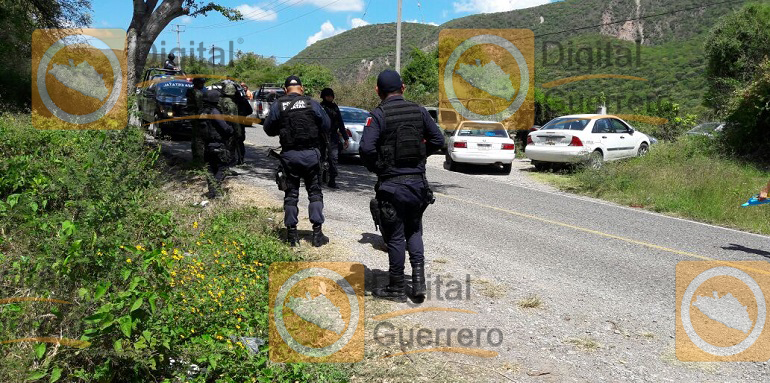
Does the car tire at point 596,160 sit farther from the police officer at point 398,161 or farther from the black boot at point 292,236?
the police officer at point 398,161

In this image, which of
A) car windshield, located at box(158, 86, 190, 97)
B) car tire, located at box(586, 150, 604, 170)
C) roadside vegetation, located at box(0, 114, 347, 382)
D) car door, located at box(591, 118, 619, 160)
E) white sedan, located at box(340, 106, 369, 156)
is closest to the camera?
roadside vegetation, located at box(0, 114, 347, 382)

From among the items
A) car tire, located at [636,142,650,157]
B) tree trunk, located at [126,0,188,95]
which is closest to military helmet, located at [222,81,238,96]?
tree trunk, located at [126,0,188,95]

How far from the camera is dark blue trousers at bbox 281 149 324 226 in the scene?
679 centimetres

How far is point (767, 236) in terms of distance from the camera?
954 centimetres

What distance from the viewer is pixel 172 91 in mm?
17891

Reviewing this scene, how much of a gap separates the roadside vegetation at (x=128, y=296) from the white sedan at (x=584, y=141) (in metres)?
11.3

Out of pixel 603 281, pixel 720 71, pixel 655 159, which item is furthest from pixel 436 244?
pixel 720 71

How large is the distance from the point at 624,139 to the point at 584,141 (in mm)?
1656

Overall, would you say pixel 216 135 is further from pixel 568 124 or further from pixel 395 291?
pixel 568 124

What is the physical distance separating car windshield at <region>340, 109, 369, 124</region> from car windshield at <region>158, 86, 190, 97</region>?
4788 millimetres

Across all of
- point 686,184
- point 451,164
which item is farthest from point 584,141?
point 451,164

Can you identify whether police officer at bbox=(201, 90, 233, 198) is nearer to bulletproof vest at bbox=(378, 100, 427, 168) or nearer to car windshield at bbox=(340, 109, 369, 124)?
bulletproof vest at bbox=(378, 100, 427, 168)

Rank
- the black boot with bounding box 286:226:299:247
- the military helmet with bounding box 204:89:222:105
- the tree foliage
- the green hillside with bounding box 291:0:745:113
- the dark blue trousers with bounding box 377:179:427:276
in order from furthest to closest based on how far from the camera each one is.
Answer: the green hillside with bounding box 291:0:745:113
the tree foliage
the military helmet with bounding box 204:89:222:105
the black boot with bounding box 286:226:299:247
the dark blue trousers with bounding box 377:179:427:276

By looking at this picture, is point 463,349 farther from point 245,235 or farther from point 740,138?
point 740,138
